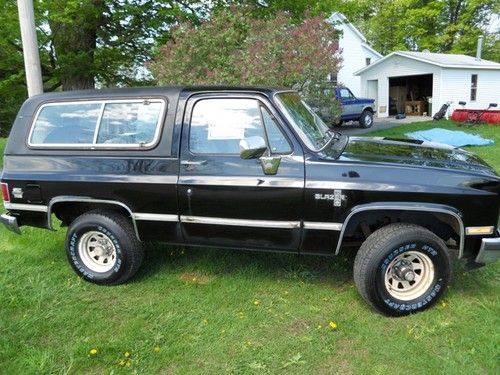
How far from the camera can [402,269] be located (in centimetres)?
370

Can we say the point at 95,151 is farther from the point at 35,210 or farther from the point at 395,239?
the point at 395,239

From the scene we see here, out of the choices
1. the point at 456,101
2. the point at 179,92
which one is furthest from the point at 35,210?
the point at 456,101

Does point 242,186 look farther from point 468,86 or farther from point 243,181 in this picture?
point 468,86

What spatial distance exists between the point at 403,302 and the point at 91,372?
99.0 inches

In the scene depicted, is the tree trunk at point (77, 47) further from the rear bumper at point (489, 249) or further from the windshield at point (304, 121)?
the rear bumper at point (489, 249)

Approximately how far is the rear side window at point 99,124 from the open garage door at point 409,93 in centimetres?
2420

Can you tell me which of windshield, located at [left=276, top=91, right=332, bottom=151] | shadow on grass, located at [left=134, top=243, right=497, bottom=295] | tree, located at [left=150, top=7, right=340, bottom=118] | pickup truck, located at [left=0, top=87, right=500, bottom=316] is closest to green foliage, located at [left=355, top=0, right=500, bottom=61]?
tree, located at [left=150, top=7, right=340, bottom=118]

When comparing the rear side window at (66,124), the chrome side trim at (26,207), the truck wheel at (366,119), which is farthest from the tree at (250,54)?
the truck wheel at (366,119)

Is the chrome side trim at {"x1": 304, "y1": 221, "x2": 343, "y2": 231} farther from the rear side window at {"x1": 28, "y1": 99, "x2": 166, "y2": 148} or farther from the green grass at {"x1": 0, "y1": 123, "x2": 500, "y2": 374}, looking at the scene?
the rear side window at {"x1": 28, "y1": 99, "x2": 166, "y2": 148}

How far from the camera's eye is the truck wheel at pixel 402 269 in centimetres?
357

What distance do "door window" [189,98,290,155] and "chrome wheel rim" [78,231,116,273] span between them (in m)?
1.40

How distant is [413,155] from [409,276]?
1.06 metres

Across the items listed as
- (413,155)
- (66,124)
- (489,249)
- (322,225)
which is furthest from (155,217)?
(489,249)

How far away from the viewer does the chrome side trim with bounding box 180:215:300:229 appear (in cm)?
377
